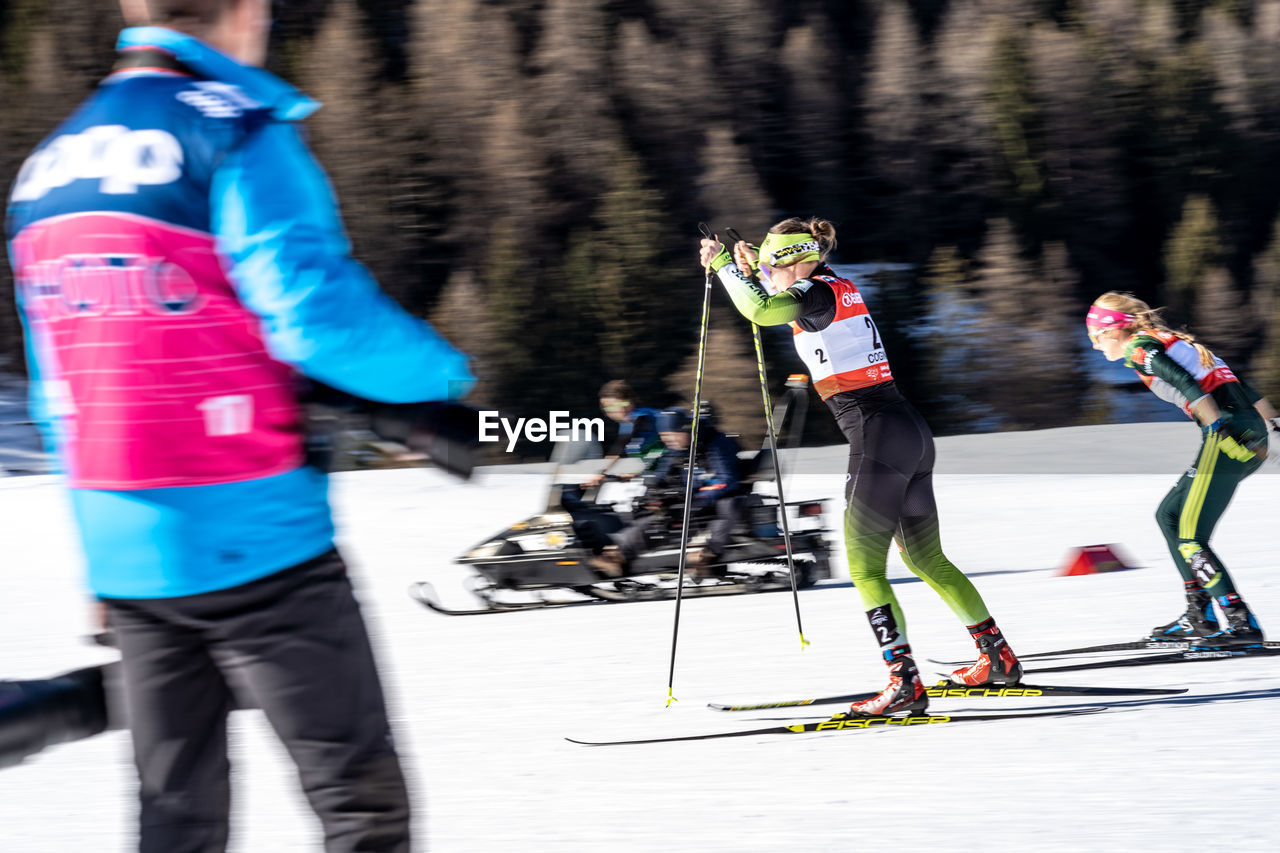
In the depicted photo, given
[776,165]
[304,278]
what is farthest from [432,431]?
[776,165]

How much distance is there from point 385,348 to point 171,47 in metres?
0.46

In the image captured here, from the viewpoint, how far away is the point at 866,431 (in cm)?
432

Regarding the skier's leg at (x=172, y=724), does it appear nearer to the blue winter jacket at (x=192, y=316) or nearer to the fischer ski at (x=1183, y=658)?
the blue winter jacket at (x=192, y=316)

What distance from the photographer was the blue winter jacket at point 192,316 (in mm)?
1500

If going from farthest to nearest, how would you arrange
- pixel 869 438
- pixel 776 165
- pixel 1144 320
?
1. pixel 776 165
2. pixel 1144 320
3. pixel 869 438

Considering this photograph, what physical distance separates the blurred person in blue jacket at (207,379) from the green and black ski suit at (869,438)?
9.03ft

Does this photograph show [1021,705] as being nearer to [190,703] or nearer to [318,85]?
[190,703]

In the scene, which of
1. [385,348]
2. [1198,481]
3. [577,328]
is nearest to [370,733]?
[385,348]

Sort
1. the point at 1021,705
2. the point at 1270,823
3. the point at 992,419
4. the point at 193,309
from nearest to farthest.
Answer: the point at 193,309, the point at 1270,823, the point at 1021,705, the point at 992,419

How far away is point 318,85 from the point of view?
35031mm

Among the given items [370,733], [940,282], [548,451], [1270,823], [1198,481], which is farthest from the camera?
[940,282]

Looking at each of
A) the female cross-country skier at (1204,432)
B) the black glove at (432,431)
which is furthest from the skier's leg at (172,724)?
the female cross-country skier at (1204,432)

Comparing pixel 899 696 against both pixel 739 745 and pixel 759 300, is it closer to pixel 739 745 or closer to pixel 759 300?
pixel 739 745

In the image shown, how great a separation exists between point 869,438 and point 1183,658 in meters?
1.85
